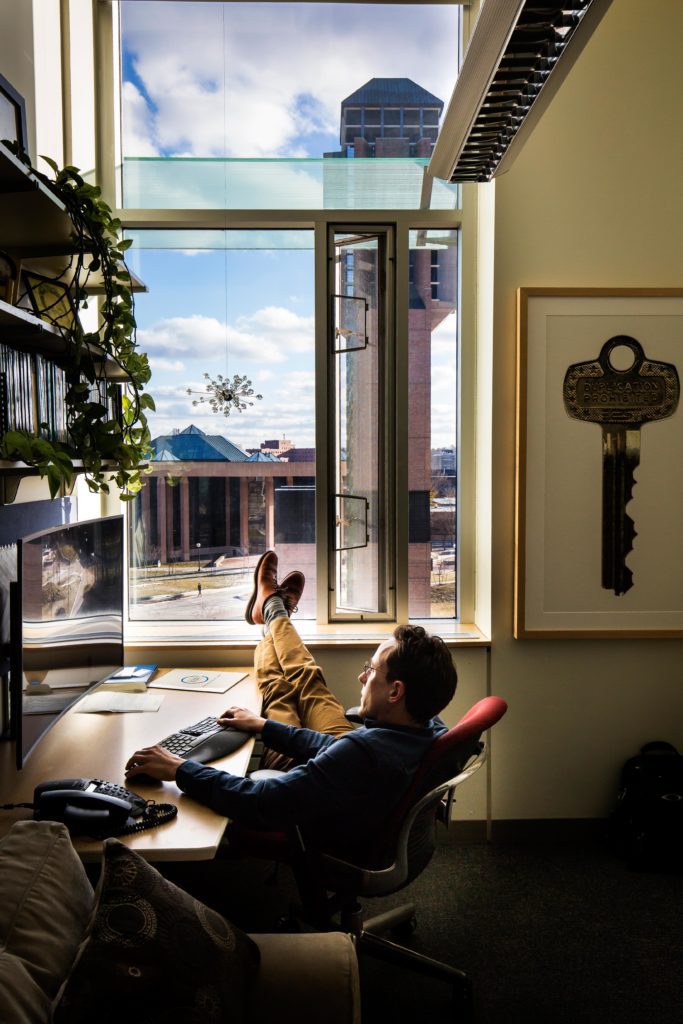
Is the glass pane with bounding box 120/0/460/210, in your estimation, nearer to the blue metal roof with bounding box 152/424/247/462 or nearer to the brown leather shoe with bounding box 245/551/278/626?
the blue metal roof with bounding box 152/424/247/462

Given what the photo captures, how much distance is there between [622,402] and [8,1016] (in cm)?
258

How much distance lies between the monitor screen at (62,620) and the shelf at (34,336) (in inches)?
18.6

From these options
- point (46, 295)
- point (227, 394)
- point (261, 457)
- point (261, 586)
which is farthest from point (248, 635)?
point (46, 295)

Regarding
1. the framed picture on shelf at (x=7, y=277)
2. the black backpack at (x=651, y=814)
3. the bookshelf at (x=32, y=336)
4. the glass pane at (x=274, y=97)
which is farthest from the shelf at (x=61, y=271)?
the black backpack at (x=651, y=814)

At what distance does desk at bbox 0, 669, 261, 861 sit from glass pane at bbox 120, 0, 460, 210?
196 centimetres

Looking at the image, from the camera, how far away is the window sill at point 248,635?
2.82 meters

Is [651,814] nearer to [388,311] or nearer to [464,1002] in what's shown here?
[464,1002]

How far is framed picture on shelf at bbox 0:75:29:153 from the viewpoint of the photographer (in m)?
1.82

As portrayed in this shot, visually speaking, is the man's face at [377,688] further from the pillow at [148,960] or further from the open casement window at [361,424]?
the open casement window at [361,424]

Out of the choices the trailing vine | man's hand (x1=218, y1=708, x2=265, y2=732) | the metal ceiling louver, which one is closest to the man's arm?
man's hand (x1=218, y1=708, x2=265, y2=732)

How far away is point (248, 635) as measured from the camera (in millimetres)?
3004

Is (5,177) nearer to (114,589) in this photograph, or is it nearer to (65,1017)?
(114,589)

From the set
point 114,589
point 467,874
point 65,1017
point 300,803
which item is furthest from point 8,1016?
point 467,874

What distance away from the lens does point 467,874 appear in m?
2.61
